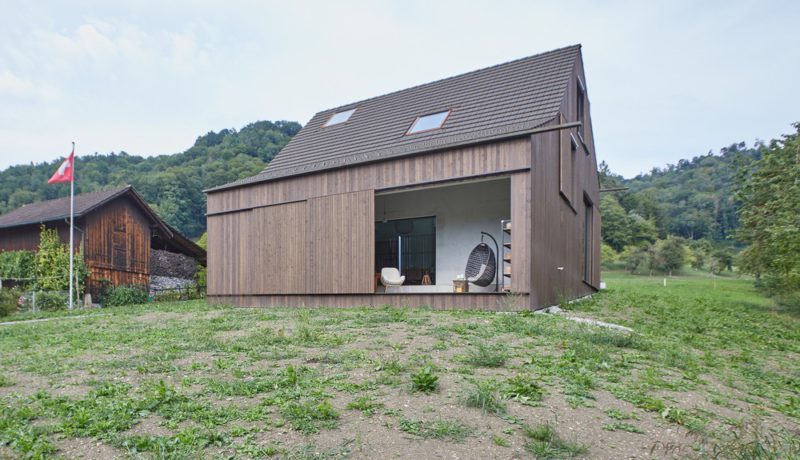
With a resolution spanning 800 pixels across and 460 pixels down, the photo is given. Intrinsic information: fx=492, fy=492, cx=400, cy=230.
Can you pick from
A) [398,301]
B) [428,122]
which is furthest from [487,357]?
[428,122]

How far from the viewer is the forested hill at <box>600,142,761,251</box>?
158 ft

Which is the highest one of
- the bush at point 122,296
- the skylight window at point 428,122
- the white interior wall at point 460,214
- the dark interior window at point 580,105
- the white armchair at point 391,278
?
the dark interior window at point 580,105

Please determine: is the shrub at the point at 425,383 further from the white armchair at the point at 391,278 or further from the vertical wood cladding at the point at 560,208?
the white armchair at the point at 391,278

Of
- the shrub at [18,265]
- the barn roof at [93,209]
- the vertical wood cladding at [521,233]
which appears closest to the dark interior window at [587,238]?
the vertical wood cladding at [521,233]

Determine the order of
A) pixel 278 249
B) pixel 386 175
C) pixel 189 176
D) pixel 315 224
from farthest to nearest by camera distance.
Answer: pixel 189 176
pixel 278 249
pixel 315 224
pixel 386 175

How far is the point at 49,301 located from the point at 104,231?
3845 mm

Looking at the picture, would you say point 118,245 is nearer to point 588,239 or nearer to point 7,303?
point 7,303

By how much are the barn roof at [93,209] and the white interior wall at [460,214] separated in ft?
42.3

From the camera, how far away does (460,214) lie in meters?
12.3

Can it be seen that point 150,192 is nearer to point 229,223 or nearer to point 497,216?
point 229,223

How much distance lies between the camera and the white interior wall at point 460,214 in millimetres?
11742

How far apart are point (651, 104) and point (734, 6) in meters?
22.5

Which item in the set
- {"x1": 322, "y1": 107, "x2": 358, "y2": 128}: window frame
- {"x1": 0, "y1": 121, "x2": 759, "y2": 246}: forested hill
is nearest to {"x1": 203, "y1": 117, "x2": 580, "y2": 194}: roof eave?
{"x1": 322, "y1": 107, "x2": 358, "y2": 128}: window frame

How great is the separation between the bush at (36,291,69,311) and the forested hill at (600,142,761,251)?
4402 centimetres
